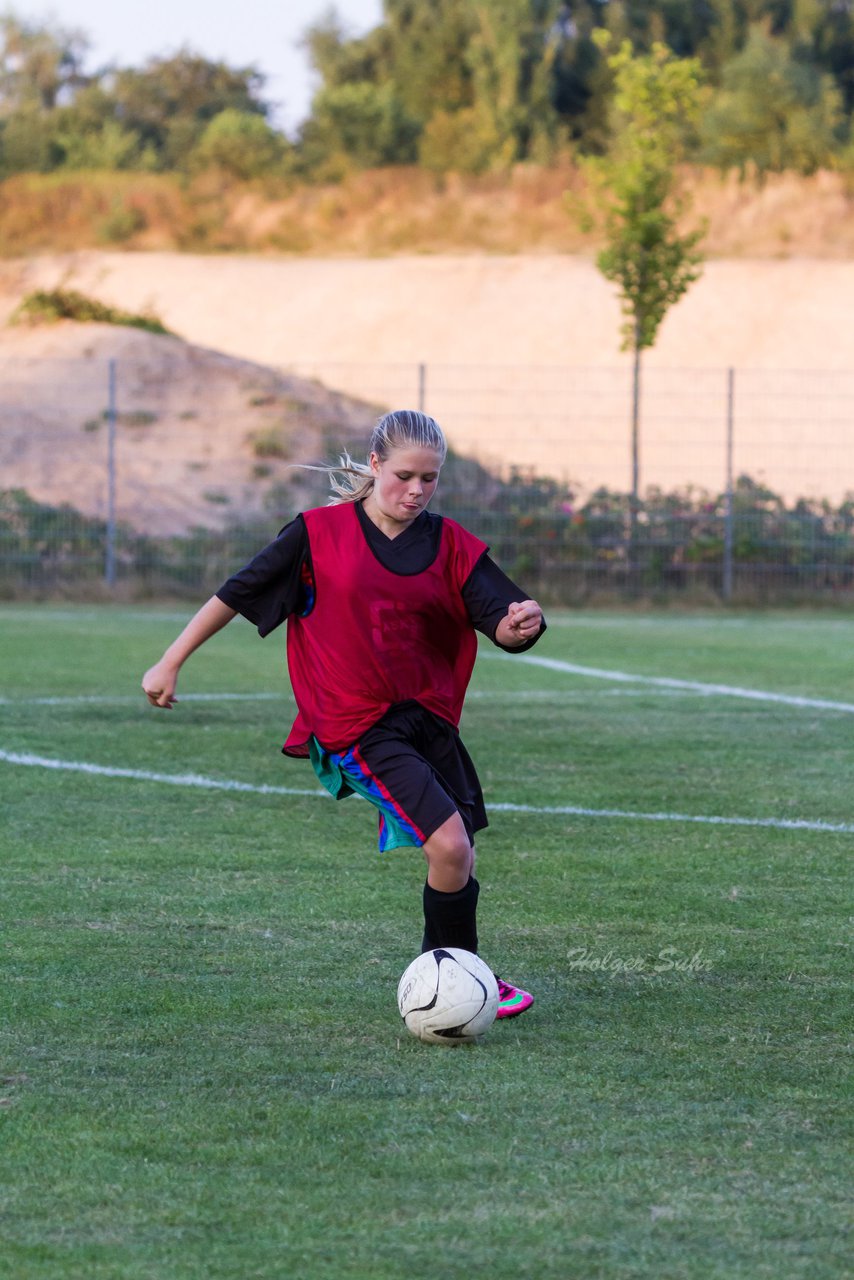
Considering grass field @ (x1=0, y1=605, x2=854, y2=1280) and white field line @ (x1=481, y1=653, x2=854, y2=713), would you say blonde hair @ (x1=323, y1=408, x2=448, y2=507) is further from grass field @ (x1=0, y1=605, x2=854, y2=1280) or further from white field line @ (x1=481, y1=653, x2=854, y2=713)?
white field line @ (x1=481, y1=653, x2=854, y2=713)

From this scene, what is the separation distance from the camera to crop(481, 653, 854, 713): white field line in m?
9.73

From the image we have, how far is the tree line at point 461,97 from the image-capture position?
141 feet

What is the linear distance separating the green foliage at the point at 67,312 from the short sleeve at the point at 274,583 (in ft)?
81.1

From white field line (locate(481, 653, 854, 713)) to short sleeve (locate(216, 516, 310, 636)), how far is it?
6109 millimetres

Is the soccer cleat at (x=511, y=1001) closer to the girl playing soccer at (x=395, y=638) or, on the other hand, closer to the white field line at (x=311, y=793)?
the girl playing soccer at (x=395, y=638)

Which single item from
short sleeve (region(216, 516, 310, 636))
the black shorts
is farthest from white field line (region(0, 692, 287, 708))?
the black shorts

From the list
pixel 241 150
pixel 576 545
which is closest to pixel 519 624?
pixel 576 545

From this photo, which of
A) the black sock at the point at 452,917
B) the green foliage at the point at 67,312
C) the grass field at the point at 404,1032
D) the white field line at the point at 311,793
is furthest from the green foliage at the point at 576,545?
the black sock at the point at 452,917

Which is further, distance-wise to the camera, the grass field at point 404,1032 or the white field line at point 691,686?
the white field line at point 691,686

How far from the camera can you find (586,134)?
46375 millimetres

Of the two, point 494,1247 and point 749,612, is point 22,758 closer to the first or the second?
point 494,1247

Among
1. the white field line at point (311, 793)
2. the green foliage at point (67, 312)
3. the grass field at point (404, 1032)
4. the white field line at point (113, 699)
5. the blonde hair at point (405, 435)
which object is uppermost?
the green foliage at point (67, 312)

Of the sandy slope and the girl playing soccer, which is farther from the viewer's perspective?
the sandy slope

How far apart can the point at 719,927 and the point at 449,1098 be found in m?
1.60
